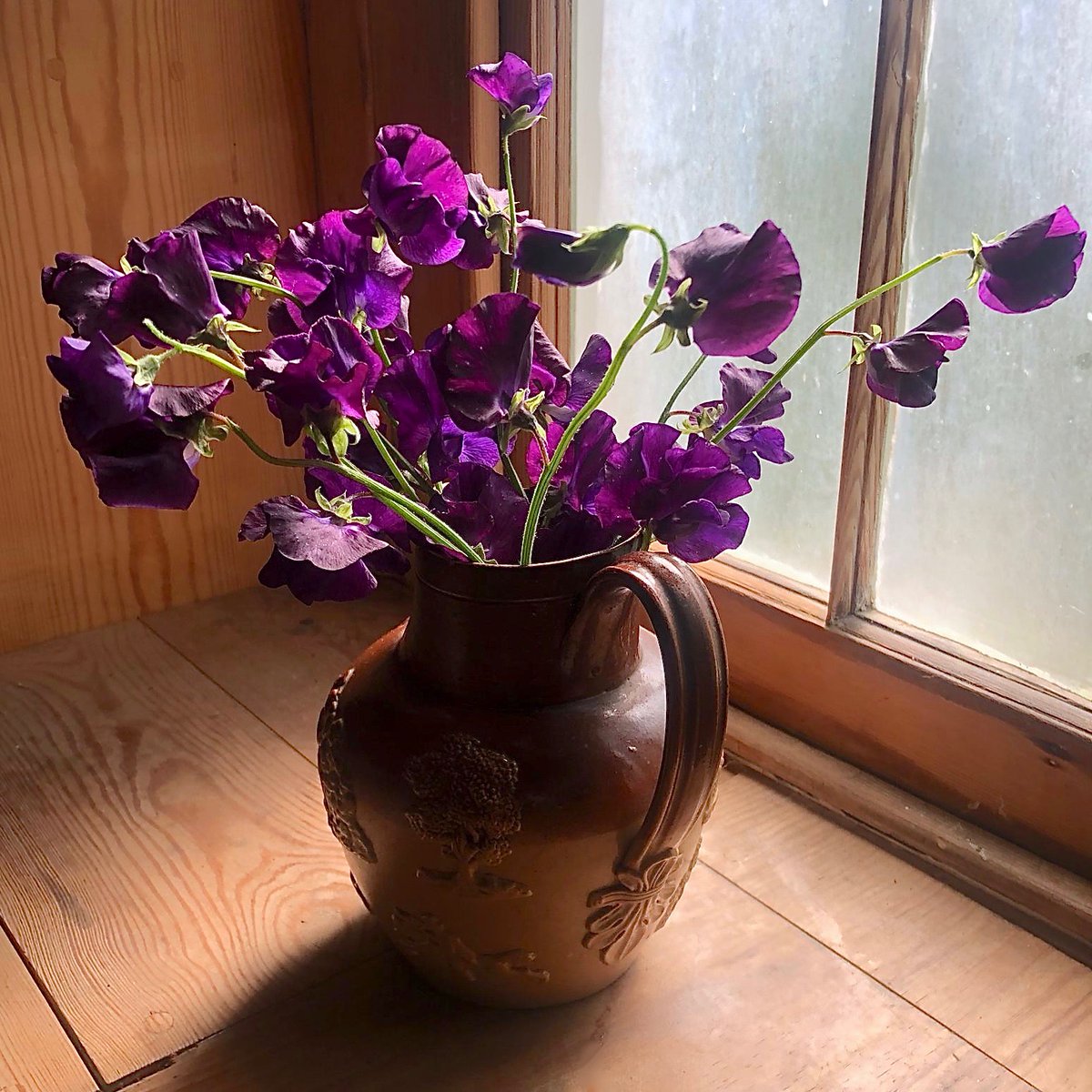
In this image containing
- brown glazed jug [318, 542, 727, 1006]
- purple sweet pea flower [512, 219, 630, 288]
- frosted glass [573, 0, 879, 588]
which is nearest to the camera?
purple sweet pea flower [512, 219, 630, 288]

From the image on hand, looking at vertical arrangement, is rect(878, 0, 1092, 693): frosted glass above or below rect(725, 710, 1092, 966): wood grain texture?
above

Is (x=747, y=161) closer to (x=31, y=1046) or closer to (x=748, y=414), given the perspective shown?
(x=748, y=414)

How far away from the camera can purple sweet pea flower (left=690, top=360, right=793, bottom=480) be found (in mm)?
562

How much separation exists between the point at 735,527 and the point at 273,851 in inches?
16.2

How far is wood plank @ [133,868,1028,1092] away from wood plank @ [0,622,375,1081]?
0.03 meters

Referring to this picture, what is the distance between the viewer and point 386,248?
0.51 meters

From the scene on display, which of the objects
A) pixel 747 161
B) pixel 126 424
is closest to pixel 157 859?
pixel 126 424

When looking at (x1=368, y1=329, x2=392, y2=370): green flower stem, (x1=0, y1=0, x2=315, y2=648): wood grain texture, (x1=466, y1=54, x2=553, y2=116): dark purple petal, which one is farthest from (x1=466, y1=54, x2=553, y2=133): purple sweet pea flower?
(x1=0, y1=0, x2=315, y2=648): wood grain texture

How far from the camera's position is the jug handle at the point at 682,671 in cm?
47

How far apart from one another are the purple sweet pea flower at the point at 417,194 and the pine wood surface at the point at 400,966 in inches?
16.2

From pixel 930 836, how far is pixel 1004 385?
0.29 metres

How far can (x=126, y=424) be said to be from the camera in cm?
42

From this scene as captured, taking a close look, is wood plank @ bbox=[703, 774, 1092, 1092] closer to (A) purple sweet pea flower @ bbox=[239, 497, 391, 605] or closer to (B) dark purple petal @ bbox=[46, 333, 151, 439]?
(A) purple sweet pea flower @ bbox=[239, 497, 391, 605]

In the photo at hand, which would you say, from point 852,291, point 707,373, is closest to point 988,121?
point 852,291
